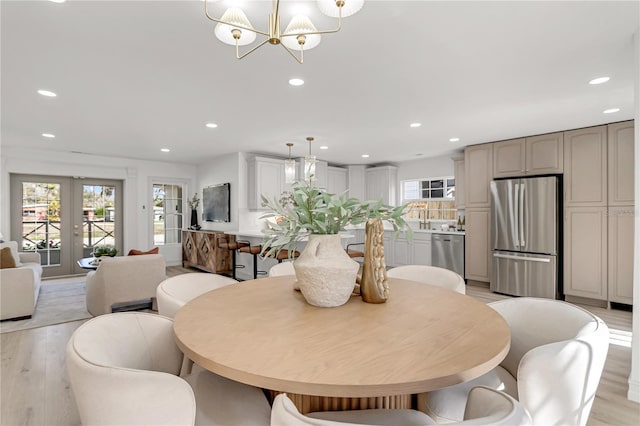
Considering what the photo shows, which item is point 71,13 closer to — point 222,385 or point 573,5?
point 222,385

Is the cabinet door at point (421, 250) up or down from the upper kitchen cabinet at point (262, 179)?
down

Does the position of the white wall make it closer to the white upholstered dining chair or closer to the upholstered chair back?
the white upholstered dining chair

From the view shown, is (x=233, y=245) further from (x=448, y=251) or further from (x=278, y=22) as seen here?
(x=278, y=22)

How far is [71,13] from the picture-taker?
70.9 inches

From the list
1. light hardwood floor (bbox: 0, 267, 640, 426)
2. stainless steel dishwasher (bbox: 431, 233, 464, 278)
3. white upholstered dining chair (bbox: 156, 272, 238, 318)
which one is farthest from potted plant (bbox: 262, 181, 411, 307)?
stainless steel dishwasher (bbox: 431, 233, 464, 278)

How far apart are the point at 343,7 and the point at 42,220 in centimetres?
711

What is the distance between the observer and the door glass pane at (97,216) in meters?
6.40

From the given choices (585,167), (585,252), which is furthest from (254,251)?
(585,167)

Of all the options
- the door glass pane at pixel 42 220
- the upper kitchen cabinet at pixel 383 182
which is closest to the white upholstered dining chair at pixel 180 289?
the upper kitchen cabinet at pixel 383 182

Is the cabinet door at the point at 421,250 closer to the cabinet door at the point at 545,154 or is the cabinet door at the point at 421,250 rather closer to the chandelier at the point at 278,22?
the cabinet door at the point at 545,154

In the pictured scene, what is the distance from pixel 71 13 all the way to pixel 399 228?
86.0 inches

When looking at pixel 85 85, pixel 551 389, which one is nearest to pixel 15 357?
pixel 85 85

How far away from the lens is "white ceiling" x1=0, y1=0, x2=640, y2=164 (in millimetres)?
1832

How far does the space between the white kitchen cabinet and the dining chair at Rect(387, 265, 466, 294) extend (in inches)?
195
